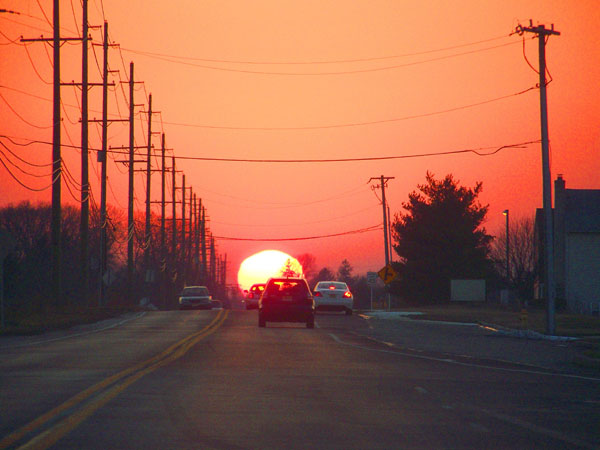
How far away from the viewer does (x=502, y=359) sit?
20906mm

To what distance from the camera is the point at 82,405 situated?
452 inches

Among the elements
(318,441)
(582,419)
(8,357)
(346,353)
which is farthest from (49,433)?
(346,353)

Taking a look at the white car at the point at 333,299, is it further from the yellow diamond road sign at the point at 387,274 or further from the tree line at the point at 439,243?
the tree line at the point at 439,243

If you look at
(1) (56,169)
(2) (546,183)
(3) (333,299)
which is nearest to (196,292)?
(3) (333,299)

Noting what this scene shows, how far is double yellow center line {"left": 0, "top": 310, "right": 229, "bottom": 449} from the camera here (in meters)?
8.94

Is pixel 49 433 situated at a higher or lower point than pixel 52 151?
lower

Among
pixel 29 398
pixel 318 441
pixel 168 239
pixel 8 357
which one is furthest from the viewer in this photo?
pixel 168 239

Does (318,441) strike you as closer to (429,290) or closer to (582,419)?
(582,419)

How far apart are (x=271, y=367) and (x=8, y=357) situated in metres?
5.70

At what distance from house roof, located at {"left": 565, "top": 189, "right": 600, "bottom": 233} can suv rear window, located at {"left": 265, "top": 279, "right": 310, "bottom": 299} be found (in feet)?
130

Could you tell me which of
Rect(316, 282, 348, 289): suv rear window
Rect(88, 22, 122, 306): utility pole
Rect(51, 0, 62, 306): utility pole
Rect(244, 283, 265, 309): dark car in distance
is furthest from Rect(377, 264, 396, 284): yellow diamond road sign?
Rect(51, 0, 62, 306): utility pole

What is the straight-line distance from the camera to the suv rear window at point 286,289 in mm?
33781

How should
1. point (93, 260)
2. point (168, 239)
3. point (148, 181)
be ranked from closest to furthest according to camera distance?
point (93, 260) → point (148, 181) → point (168, 239)

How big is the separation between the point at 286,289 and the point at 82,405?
73.8ft
